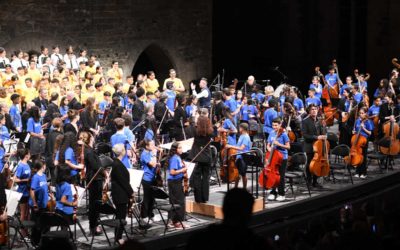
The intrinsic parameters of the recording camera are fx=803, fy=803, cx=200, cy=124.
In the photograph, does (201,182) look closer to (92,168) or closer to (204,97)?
(92,168)

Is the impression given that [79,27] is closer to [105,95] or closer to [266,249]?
[105,95]

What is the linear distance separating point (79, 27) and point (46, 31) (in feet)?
3.90

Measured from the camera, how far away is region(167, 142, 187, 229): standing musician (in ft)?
42.5

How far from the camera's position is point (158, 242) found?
6832mm

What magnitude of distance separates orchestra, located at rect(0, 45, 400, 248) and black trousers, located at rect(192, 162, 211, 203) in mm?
19

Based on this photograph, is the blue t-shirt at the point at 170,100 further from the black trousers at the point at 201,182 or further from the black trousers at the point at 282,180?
the black trousers at the point at 201,182

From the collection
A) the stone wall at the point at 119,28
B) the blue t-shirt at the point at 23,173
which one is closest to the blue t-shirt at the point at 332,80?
the stone wall at the point at 119,28

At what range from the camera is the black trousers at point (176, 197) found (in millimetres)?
13062

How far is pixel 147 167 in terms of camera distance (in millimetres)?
13125

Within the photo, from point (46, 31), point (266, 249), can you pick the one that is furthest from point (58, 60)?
point (266, 249)

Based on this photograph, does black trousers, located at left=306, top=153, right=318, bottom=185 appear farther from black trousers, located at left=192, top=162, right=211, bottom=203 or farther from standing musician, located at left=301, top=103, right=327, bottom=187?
black trousers, located at left=192, top=162, right=211, bottom=203

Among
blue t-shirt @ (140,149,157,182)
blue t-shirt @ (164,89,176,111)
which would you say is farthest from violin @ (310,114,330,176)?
blue t-shirt @ (164,89,176,111)

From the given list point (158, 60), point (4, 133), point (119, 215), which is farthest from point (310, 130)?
point (158, 60)

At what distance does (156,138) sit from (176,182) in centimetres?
264
